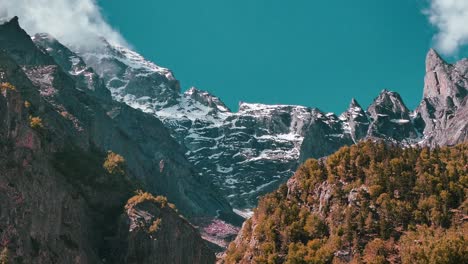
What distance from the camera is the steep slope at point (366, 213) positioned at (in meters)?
101

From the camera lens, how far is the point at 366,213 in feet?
365

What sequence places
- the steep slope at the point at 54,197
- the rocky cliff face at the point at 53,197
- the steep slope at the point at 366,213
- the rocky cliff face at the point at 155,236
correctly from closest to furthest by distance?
the steep slope at the point at 366,213 < the steep slope at the point at 54,197 < the rocky cliff face at the point at 53,197 < the rocky cliff face at the point at 155,236

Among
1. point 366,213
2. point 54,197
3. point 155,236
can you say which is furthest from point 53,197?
point 366,213

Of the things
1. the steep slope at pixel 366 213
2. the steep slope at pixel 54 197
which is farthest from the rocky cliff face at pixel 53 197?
the steep slope at pixel 366 213

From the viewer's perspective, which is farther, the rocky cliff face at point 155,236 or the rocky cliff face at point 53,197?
the rocky cliff face at point 155,236

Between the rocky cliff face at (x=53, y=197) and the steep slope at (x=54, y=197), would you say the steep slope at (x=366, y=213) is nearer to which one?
the steep slope at (x=54, y=197)

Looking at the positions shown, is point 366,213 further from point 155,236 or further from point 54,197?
point 155,236

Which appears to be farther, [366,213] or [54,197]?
[54,197]

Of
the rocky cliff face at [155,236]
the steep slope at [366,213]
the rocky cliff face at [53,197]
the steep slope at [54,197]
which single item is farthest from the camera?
the rocky cliff face at [155,236]

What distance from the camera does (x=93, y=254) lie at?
150 m

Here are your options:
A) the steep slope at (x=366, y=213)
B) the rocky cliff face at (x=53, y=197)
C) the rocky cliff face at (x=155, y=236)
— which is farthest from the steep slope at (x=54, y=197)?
the steep slope at (x=366, y=213)

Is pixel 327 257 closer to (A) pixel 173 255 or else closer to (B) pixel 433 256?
(B) pixel 433 256

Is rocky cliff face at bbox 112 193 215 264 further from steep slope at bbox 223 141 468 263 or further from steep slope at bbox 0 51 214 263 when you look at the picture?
steep slope at bbox 223 141 468 263

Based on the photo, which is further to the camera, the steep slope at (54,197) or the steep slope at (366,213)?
the steep slope at (54,197)
